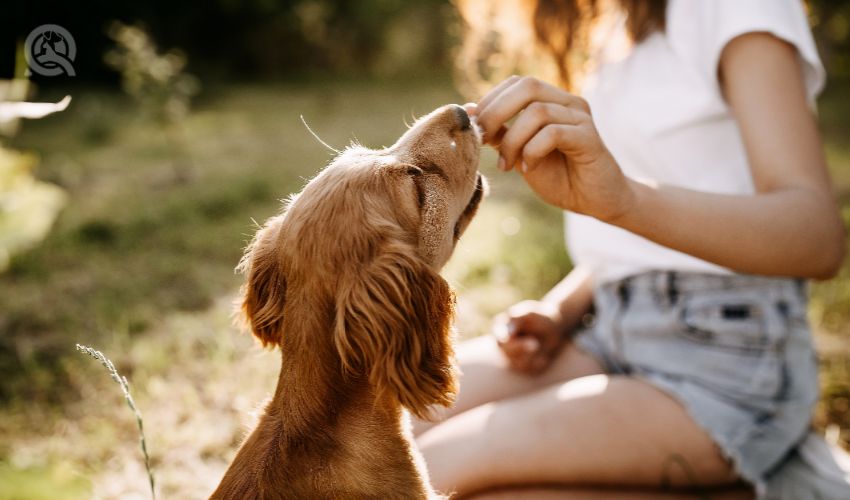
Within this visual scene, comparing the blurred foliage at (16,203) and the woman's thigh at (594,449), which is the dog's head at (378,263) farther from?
the blurred foliage at (16,203)

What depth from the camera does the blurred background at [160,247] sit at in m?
3.38

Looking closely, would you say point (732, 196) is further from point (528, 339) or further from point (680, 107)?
point (528, 339)

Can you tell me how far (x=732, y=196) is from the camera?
6.56 feet

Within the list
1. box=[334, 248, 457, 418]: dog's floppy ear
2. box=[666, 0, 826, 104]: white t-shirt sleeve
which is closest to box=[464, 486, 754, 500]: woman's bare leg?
box=[334, 248, 457, 418]: dog's floppy ear

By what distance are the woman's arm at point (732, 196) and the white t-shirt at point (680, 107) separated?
7cm

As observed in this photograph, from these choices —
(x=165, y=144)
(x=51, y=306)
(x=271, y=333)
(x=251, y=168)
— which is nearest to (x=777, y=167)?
(x=271, y=333)

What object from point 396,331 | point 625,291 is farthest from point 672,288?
point 396,331

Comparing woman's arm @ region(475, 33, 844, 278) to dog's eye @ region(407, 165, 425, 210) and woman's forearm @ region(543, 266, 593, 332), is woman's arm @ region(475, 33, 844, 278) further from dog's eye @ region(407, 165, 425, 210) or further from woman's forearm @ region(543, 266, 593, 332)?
woman's forearm @ region(543, 266, 593, 332)

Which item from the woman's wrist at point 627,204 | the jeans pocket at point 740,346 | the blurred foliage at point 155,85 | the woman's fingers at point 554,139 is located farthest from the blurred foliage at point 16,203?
the blurred foliage at point 155,85

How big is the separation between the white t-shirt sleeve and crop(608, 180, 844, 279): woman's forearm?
49 centimetres

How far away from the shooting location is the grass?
11.1 ft

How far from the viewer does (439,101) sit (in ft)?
44.8

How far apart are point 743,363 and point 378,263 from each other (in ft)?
4.54

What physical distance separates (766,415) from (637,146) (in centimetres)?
109
